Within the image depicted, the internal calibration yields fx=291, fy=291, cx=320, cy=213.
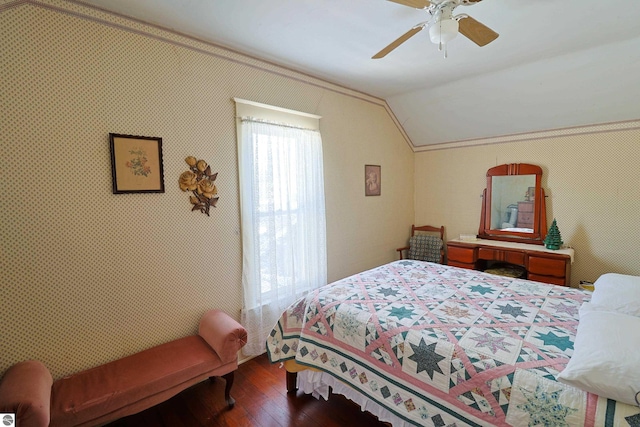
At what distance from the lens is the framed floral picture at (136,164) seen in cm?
200

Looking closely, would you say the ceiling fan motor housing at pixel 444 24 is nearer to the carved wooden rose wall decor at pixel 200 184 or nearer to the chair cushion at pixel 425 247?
the carved wooden rose wall decor at pixel 200 184

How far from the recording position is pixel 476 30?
5.70 feet

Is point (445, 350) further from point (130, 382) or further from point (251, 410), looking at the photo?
point (130, 382)

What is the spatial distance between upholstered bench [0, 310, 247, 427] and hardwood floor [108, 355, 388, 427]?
0.13m

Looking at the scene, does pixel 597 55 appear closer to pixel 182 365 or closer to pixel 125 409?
pixel 182 365

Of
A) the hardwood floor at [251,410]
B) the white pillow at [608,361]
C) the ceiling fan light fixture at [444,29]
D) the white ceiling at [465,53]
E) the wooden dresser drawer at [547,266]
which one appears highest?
the white ceiling at [465,53]

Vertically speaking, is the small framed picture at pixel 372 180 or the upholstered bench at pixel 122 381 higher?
the small framed picture at pixel 372 180

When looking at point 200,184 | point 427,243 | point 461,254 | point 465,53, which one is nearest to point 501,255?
point 461,254

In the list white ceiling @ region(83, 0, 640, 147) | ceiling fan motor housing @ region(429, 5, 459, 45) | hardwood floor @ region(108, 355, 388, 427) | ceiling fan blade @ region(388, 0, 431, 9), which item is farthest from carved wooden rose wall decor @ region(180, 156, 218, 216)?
ceiling fan motor housing @ region(429, 5, 459, 45)

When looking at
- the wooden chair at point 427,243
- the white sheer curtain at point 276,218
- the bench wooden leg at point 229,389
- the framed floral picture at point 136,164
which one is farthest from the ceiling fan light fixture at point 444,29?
the wooden chair at point 427,243

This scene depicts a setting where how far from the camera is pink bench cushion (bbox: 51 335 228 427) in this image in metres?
1.60

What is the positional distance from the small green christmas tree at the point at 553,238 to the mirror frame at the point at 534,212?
0.18 metres

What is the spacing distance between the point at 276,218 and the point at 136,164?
121 cm

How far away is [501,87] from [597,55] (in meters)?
0.78
